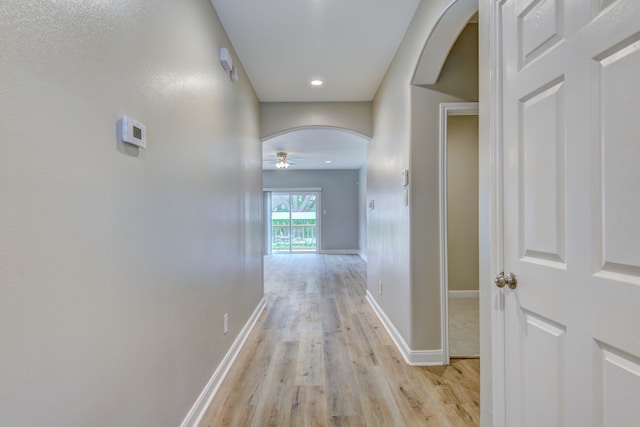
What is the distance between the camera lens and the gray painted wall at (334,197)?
9.54 meters

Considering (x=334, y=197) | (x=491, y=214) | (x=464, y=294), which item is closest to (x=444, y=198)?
(x=491, y=214)

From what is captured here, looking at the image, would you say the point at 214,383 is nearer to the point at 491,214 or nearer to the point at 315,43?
the point at 491,214

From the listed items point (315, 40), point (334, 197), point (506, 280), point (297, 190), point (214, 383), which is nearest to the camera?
point (506, 280)

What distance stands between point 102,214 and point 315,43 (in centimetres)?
225

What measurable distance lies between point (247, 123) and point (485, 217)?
251cm

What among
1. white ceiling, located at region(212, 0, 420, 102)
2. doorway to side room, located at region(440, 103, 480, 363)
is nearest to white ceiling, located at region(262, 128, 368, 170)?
white ceiling, located at region(212, 0, 420, 102)

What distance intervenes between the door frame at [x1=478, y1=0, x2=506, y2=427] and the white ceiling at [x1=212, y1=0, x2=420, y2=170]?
1060mm

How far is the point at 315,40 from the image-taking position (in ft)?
8.41

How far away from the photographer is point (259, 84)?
3375mm

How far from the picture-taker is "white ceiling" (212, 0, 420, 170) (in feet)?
7.10

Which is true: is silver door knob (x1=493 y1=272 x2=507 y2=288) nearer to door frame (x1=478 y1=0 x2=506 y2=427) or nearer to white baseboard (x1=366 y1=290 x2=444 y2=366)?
door frame (x1=478 y1=0 x2=506 y2=427)

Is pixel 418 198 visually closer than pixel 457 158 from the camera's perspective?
Yes

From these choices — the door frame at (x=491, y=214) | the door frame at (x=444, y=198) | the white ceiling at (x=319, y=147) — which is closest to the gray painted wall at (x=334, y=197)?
the white ceiling at (x=319, y=147)

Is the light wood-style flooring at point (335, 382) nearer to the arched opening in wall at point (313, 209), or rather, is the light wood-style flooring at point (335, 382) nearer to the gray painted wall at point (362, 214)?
the gray painted wall at point (362, 214)
